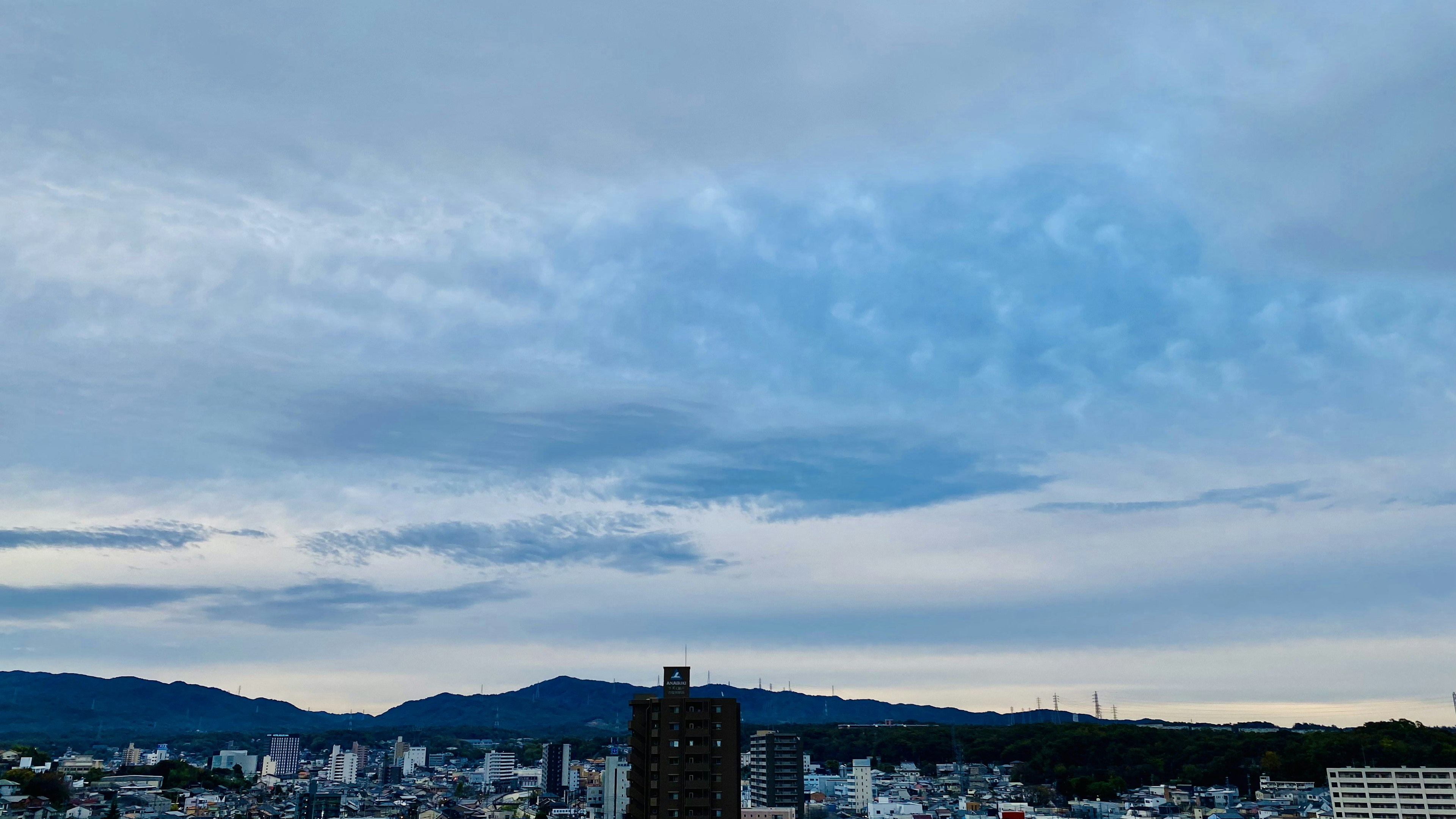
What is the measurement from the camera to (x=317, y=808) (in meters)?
110

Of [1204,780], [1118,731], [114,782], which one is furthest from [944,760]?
[114,782]

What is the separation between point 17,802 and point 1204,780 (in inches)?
5303

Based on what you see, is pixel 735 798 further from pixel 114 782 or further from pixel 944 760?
pixel 944 760

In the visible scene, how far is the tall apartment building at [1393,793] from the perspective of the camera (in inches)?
3174

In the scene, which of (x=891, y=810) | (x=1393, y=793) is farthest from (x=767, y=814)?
(x=1393, y=793)

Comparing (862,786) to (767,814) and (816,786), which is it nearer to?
(816,786)

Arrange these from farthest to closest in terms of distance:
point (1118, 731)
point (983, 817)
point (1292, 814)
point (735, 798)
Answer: point (1118, 731)
point (983, 817)
point (1292, 814)
point (735, 798)

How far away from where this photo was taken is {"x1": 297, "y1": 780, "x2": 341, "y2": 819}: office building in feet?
353

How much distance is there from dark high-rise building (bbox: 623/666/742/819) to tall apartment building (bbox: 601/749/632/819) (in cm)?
6378

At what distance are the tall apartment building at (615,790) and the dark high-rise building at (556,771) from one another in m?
53.9

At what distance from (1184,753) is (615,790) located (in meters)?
79.5

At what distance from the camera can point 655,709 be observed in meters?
52.4

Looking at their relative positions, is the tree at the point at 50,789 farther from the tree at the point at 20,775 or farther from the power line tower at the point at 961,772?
the power line tower at the point at 961,772

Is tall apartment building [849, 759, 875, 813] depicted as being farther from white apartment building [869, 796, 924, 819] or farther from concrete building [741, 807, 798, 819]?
concrete building [741, 807, 798, 819]
